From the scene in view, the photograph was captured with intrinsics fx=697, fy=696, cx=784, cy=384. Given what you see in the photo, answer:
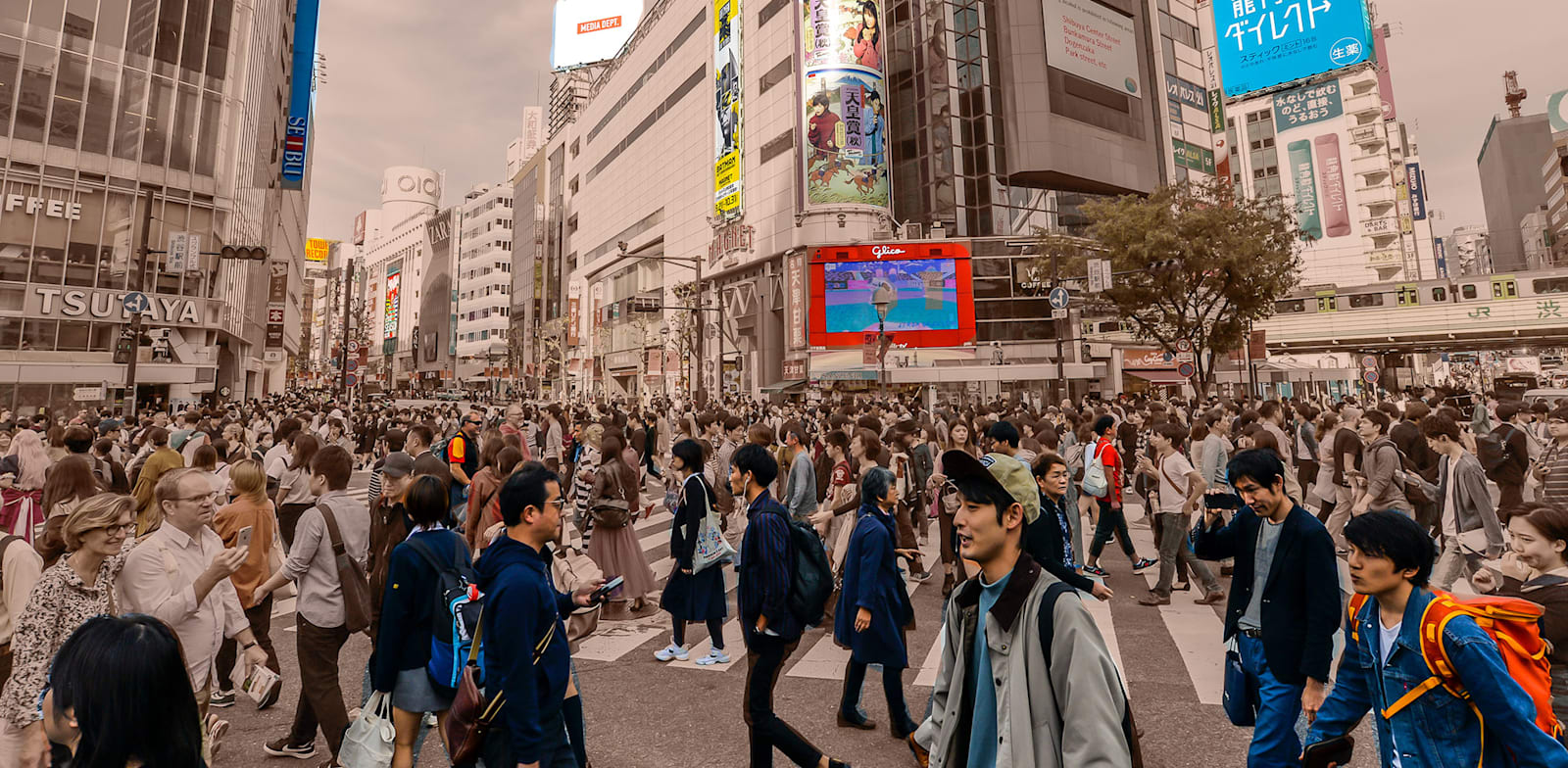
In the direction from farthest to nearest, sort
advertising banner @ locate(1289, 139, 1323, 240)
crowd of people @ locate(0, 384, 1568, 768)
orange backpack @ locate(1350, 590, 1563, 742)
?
advertising banner @ locate(1289, 139, 1323, 240) → orange backpack @ locate(1350, 590, 1563, 742) → crowd of people @ locate(0, 384, 1568, 768)

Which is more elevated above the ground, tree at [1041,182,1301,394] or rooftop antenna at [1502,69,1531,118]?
rooftop antenna at [1502,69,1531,118]

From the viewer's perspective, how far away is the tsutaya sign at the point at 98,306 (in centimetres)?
2545

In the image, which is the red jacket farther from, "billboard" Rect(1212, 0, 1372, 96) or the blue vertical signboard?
"billboard" Rect(1212, 0, 1372, 96)

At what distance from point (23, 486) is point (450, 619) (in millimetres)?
8258

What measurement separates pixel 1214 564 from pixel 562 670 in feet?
27.4

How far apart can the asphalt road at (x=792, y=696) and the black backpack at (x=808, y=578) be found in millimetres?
982

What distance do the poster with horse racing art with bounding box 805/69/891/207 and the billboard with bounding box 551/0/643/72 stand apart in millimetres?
61026

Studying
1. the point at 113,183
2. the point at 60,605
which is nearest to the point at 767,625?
the point at 60,605

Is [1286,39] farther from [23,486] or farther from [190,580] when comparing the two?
[23,486]

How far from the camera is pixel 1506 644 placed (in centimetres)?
217

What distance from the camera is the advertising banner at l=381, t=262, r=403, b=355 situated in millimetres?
138125

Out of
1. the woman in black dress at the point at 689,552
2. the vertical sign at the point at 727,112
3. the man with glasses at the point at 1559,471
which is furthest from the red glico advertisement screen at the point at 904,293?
the woman in black dress at the point at 689,552

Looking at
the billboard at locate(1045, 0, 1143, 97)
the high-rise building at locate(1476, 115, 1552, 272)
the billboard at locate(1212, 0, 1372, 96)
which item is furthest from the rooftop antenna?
the billboard at locate(1045, 0, 1143, 97)

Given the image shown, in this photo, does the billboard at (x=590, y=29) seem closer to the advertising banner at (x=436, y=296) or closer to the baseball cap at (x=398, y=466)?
the advertising banner at (x=436, y=296)
